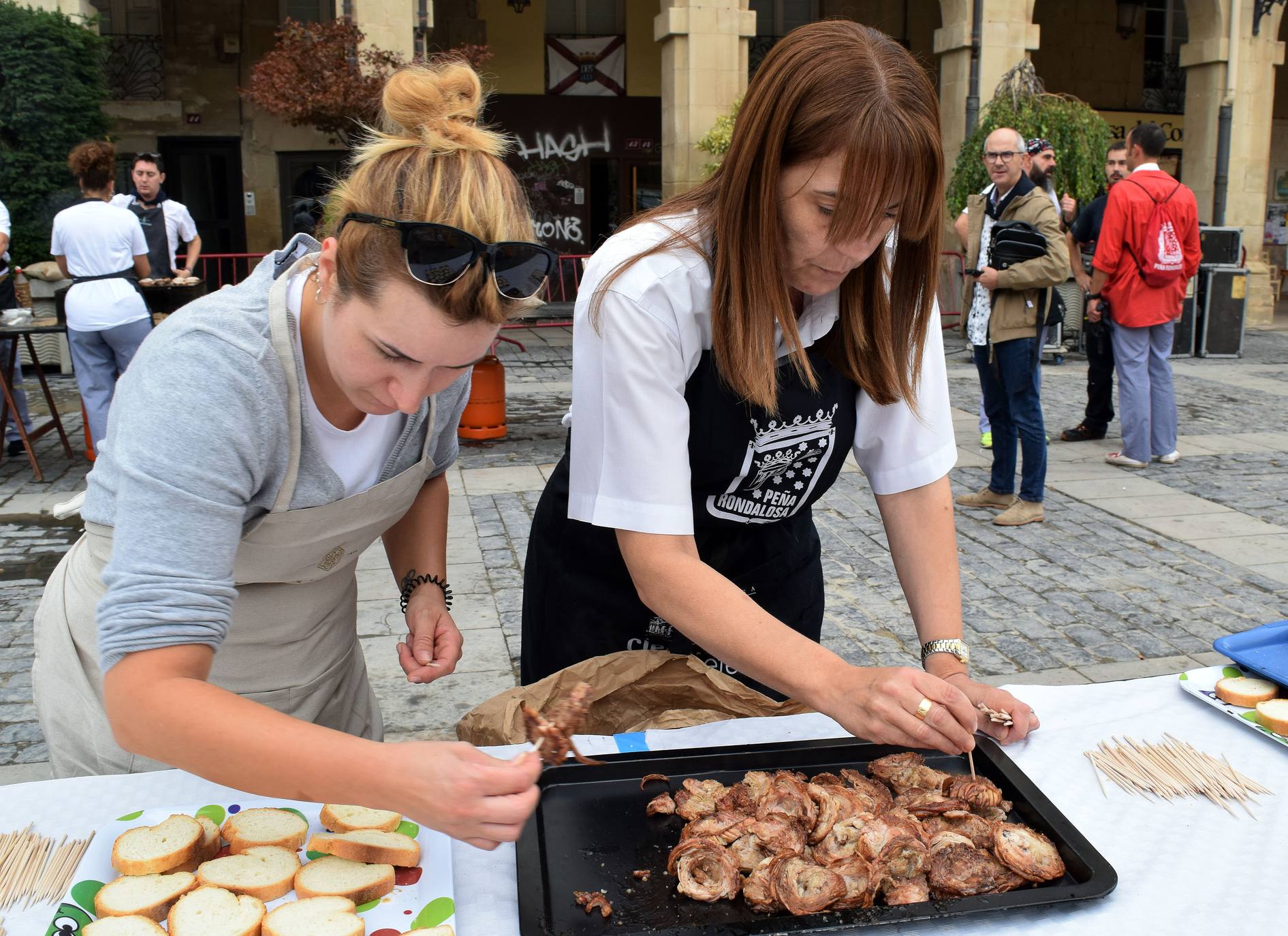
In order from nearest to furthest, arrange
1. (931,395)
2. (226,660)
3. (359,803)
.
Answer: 1. (359,803)
2. (226,660)
3. (931,395)

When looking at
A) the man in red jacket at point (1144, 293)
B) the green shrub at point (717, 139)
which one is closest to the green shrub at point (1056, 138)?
the green shrub at point (717, 139)

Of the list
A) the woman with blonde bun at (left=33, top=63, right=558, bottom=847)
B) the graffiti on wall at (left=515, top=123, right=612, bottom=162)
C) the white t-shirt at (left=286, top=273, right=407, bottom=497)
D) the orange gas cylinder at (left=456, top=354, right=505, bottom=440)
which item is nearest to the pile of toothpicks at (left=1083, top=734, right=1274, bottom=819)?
the woman with blonde bun at (left=33, top=63, right=558, bottom=847)

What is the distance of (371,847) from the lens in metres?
1.56

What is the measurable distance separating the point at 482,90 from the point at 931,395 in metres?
1.04

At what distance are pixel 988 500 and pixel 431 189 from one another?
5722 mm

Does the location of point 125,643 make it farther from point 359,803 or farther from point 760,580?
point 760,580

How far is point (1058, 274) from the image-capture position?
6574 millimetres

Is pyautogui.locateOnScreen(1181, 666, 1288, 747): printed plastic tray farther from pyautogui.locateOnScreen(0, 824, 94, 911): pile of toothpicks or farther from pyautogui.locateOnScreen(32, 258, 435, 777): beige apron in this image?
pyautogui.locateOnScreen(0, 824, 94, 911): pile of toothpicks

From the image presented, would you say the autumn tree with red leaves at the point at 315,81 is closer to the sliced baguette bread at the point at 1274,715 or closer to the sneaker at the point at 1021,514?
the sneaker at the point at 1021,514

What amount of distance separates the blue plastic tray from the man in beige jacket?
13.7 ft

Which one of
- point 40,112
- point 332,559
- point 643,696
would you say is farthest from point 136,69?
point 643,696

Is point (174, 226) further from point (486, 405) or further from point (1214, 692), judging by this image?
point (1214, 692)

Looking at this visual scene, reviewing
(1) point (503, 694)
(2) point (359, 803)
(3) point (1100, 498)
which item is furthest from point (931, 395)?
(3) point (1100, 498)

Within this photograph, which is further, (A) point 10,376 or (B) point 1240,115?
(B) point 1240,115
